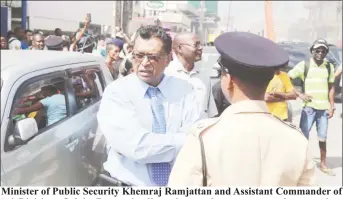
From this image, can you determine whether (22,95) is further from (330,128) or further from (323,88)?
(330,128)

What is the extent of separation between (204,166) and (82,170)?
239cm

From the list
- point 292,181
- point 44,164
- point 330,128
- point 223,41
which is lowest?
point 330,128

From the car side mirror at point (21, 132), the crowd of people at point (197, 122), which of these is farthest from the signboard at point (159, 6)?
the car side mirror at point (21, 132)

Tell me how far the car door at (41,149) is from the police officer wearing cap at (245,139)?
160cm

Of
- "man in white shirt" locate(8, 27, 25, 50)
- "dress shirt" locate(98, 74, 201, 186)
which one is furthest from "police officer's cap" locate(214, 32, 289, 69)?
"man in white shirt" locate(8, 27, 25, 50)

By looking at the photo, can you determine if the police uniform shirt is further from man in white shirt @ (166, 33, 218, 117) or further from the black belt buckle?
man in white shirt @ (166, 33, 218, 117)

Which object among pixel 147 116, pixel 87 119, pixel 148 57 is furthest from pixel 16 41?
pixel 147 116

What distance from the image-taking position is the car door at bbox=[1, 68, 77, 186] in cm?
281

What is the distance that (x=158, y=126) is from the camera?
248cm

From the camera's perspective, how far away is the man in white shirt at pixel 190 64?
12.1ft

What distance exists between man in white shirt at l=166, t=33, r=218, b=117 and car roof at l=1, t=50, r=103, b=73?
88 cm

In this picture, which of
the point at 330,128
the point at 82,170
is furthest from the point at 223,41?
the point at 330,128

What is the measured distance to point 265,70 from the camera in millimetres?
1546

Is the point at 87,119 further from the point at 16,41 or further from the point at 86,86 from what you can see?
the point at 16,41
